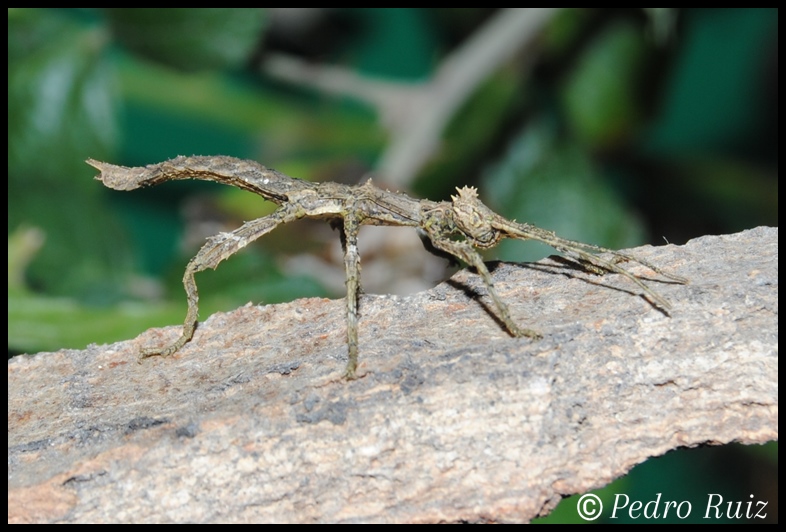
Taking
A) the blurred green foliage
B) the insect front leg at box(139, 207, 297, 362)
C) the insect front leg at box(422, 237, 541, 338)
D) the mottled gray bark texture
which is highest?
the blurred green foliage

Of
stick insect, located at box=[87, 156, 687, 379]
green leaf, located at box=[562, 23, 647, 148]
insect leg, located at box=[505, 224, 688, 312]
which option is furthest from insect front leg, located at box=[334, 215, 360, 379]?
green leaf, located at box=[562, 23, 647, 148]

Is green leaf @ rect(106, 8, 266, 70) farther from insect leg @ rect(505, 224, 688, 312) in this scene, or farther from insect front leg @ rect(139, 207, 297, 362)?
insect leg @ rect(505, 224, 688, 312)

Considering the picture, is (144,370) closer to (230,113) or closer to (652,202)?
(230,113)

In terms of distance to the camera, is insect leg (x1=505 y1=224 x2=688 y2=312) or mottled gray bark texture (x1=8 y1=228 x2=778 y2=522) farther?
insect leg (x1=505 y1=224 x2=688 y2=312)

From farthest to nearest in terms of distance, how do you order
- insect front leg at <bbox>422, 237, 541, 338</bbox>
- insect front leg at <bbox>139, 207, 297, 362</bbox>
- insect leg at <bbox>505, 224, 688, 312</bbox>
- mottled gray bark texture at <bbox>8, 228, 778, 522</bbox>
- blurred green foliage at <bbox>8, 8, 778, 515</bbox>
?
blurred green foliage at <bbox>8, 8, 778, 515</bbox>
insect front leg at <bbox>139, 207, 297, 362</bbox>
insect leg at <bbox>505, 224, 688, 312</bbox>
insect front leg at <bbox>422, 237, 541, 338</bbox>
mottled gray bark texture at <bbox>8, 228, 778, 522</bbox>

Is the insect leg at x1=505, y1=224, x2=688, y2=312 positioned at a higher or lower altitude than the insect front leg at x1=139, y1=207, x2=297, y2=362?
lower

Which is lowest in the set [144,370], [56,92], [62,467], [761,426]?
[761,426]

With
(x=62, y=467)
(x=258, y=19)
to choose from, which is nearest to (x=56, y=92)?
(x=258, y=19)
